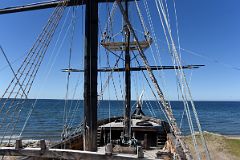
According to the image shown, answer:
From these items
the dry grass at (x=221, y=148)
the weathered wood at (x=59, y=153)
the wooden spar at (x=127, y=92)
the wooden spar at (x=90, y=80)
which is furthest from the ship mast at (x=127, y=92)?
the dry grass at (x=221, y=148)

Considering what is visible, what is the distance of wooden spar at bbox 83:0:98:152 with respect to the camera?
959 cm

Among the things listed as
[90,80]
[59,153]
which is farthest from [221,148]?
[59,153]

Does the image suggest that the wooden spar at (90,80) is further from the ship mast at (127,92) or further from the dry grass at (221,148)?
the dry grass at (221,148)

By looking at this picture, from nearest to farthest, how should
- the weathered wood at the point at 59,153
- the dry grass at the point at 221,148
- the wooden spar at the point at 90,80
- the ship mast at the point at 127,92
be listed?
the weathered wood at the point at 59,153, the wooden spar at the point at 90,80, the ship mast at the point at 127,92, the dry grass at the point at 221,148

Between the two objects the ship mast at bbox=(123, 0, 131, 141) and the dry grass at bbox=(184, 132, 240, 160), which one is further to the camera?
the dry grass at bbox=(184, 132, 240, 160)

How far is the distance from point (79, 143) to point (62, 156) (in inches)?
276

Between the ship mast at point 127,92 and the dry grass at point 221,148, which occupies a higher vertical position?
the ship mast at point 127,92

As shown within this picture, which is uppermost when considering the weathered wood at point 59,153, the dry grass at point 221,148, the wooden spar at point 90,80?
the wooden spar at point 90,80

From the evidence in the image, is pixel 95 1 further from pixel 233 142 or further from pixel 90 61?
pixel 233 142

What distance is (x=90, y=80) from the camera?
974 centimetres

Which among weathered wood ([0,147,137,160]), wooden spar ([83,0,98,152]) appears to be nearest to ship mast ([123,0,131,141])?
wooden spar ([83,0,98,152])

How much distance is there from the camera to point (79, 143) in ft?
49.2

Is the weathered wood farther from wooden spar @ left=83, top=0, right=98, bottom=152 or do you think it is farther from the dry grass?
the dry grass

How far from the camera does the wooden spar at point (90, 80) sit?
9594 mm
